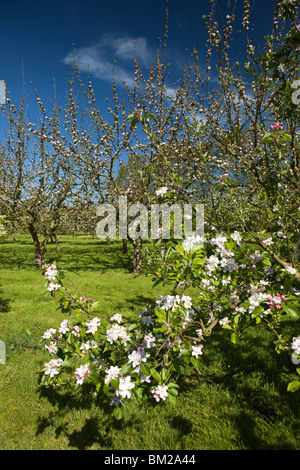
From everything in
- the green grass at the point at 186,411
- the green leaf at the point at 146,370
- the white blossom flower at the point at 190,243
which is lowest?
the green grass at the point at 186,411

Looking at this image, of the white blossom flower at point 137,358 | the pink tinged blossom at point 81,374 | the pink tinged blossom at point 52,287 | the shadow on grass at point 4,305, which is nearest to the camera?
the white blossom flower at point 137,358

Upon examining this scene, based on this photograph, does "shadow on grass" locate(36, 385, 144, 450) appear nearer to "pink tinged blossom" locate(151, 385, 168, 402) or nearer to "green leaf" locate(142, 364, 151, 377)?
"pink tinged blossom" locate(151, 385, 168, 402)

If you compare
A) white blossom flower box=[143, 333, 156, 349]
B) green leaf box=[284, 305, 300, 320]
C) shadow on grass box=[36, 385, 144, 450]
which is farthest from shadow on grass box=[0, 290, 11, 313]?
green leaf box=[284, 305, 300, 320]

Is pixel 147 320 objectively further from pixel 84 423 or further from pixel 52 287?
pixel 84 423

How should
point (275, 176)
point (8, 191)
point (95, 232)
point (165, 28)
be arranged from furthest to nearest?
point (95, 232) < point (8, 191) < point (165, 28) < point (275, 176)

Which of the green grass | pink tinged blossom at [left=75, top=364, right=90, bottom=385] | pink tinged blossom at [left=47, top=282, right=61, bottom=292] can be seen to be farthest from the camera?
the green grass

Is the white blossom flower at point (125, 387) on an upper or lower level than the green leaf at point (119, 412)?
upper

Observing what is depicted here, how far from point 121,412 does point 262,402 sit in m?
1.87

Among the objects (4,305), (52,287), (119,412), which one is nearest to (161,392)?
(119,412)

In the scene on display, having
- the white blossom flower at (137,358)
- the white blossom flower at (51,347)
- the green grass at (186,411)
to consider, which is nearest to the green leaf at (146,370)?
the white blossom flower at (137,358)

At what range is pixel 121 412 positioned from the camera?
172 cm

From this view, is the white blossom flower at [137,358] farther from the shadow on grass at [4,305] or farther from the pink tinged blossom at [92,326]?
the shadow on grass at [4,305]

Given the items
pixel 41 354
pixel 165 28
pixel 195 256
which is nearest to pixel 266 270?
pixel 195 256

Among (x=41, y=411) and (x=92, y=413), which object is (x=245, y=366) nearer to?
(x=92, y=413)
